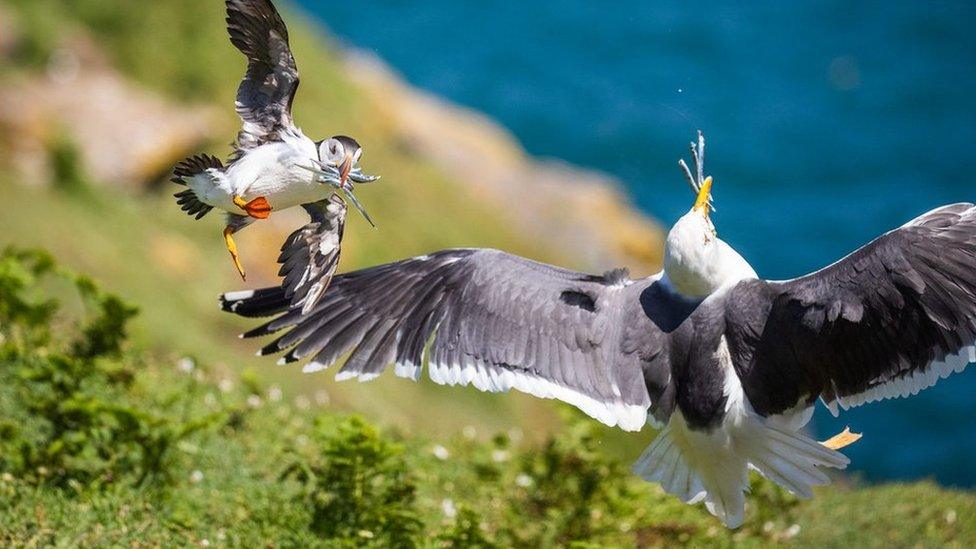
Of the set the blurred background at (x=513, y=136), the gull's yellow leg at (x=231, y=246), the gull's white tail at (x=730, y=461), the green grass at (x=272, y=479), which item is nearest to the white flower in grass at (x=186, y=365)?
the green grass at (x=272, y=479)

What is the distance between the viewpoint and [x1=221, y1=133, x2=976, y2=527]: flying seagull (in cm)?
503

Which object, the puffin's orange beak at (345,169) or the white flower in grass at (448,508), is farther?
the white flower in grass at (448,508)

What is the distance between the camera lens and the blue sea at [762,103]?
17531 millimetres

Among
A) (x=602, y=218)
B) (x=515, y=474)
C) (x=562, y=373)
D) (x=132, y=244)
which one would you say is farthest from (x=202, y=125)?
(x=562, y=373)

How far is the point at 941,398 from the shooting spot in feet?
51.8

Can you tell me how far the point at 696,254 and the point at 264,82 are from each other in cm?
185

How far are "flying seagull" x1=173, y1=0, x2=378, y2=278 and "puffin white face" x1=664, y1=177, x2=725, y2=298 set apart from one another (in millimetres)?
1506

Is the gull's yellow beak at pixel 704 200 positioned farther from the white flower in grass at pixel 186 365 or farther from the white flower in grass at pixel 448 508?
the white flower in grass at pixel 186 365

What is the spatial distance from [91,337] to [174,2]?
21.4 feet

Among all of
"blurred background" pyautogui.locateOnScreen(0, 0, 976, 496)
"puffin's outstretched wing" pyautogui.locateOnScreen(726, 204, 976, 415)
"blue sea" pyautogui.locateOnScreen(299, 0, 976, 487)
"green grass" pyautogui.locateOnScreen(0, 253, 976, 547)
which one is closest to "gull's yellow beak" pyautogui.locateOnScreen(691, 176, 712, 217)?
"puffin's outstretched wing" pyautogui.locateOnScreen(726, 204, 976, 415)

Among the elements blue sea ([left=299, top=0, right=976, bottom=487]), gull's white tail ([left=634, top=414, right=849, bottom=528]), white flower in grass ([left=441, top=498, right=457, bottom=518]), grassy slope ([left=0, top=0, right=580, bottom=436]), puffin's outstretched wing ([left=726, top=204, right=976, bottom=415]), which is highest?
blue sea ([left=299, top=0, right=976, bottom=487])

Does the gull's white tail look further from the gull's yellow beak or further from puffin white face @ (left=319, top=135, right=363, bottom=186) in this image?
puffin white face @ (left=319, top=135, right=363, bottom=186)

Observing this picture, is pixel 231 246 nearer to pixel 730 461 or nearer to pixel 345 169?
pixel 345 169

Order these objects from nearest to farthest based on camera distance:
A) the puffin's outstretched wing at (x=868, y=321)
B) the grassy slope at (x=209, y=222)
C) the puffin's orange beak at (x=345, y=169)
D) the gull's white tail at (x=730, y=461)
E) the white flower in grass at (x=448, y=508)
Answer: the puffin's orange beak at (x=345, y=169)
the puffin's outstretched wing at (x=868, y=321)
the gull's white tail at (x=730, y=461)
the white flower in grass at (x=448, y=508)
the grassy slope at (x=209, y=222)
